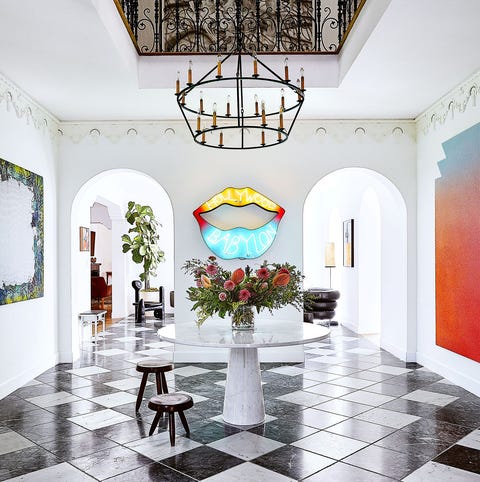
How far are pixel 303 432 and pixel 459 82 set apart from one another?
12.3 feet

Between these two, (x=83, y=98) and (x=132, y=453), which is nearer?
(x=132, y=453)

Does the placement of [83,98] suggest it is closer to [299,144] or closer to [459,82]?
[299,144]

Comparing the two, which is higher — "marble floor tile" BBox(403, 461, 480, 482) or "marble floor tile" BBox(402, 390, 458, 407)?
"marble floor tile" BBox(403, 461, 480, 482)

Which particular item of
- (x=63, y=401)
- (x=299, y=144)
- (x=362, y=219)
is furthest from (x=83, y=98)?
(x=362, y=219)

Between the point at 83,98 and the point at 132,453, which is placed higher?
the point at 83,98

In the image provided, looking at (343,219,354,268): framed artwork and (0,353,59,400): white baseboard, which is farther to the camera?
(343,219,354,268): framed artwork

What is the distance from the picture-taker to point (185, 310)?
6.89 metres

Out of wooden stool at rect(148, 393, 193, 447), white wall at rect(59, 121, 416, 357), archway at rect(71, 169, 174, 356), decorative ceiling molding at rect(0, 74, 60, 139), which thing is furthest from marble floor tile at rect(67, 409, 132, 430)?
archway at rect(71, 169, 174, 356)

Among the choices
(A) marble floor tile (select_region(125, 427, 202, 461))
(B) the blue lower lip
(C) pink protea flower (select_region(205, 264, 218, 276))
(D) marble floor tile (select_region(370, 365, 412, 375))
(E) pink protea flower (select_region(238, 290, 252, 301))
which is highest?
(B) the blue lower lip

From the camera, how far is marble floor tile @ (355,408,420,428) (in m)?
4.32

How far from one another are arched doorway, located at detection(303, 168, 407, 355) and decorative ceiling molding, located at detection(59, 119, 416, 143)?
0.49 meters

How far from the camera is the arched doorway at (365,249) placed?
7102 mm

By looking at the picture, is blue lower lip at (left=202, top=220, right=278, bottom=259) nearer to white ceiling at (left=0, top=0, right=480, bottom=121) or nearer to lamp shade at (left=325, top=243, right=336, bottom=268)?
white ceiling at (left=0, top=0, right=480, bottom=121)

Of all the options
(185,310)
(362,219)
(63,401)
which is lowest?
(63,401)
